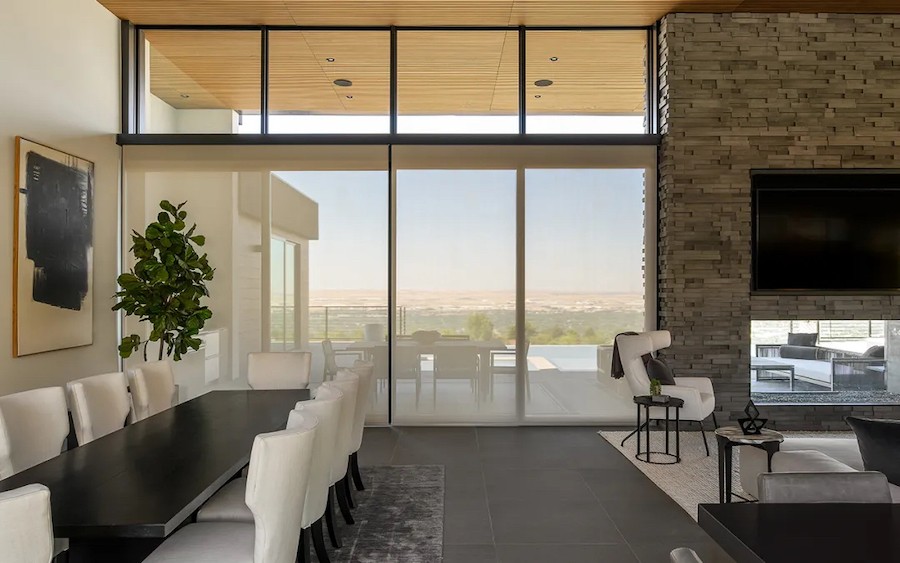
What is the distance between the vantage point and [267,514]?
2.11 metres

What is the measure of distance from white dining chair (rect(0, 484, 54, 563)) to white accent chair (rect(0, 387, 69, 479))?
1.42m

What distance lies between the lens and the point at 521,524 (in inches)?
148

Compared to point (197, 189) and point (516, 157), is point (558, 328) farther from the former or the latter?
point (197, 189)

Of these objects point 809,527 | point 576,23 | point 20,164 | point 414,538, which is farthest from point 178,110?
point 809,527

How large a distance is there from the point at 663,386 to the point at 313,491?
11.8ft

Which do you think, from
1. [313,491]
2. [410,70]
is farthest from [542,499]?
[410,70]

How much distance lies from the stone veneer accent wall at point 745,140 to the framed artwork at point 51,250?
539 centimetres

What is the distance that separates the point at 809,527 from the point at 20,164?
5.26 meters

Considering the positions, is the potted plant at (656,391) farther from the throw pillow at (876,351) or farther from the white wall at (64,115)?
the white wall at (64,115)

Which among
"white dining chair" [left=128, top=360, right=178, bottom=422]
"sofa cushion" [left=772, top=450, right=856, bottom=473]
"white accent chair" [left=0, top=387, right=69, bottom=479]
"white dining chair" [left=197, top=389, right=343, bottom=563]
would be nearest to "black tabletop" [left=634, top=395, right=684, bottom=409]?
"sofa cushion" [left=772, top=450, right=856, bottom=473]

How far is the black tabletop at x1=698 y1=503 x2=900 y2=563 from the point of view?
62.2 inches

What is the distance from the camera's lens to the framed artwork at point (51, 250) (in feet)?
15.4

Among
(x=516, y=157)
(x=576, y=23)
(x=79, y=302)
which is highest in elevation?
(x=576, y=23)

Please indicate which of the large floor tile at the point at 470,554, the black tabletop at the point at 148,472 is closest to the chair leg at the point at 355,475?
the black tabletop at the point at 148,472
